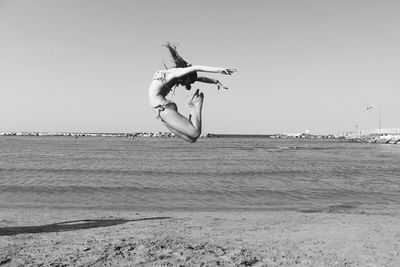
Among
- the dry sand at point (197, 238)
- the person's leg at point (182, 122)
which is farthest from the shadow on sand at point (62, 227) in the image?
the person's leg at point (182, 122)

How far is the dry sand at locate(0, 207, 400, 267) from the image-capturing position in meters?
10.2

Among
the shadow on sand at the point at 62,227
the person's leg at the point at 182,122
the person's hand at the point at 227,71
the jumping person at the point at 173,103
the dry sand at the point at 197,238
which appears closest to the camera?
the person's hand at the point at 227,71

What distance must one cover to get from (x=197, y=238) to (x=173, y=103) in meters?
8.72

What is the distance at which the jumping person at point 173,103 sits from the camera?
4.78 meters

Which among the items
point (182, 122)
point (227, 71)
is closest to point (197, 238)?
point (182, 122)

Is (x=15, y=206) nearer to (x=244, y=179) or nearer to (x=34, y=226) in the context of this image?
(x=34, y=226)

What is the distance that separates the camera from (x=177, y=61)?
4.83 m

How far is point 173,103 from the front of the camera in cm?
505

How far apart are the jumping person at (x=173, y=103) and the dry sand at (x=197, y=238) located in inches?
225

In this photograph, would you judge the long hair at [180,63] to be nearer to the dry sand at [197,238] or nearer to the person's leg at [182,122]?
the person's leg at [182,122]

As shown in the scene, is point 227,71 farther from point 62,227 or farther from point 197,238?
point 62,227

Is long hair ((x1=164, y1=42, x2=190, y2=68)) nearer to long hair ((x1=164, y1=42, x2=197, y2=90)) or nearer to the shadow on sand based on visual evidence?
long hair ((x1=164, y1=42, x2=197, y2=90))

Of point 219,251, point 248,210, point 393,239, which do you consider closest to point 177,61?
point 219,251

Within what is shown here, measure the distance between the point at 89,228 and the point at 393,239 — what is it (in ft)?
35.1
